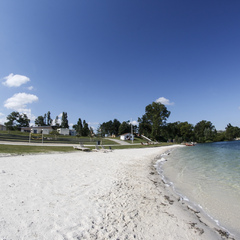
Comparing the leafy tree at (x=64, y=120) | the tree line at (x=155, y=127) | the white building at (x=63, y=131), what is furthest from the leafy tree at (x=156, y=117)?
the leafy tree at (x=64, y=120)

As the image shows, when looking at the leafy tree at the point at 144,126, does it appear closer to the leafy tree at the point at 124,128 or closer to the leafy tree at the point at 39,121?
the leafy tree at the point at 124,128

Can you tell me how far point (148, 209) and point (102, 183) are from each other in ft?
8.43

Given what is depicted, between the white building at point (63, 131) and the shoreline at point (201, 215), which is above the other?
the white building at point (63, 131)

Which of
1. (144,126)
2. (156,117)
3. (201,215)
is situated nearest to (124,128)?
(144,126)

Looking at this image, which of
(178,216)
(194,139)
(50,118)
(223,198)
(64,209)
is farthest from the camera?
(50,118)

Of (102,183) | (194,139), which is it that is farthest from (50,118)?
(102,183)

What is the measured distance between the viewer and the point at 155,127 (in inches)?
2694

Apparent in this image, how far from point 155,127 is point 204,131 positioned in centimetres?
4972

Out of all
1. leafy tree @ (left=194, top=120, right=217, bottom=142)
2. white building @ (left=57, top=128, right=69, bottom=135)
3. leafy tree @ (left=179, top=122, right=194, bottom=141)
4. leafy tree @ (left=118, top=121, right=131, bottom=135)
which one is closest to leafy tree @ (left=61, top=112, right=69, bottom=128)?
white building @ (left=57, top=128, right=69, bottom=135)

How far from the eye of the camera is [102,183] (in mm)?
6328

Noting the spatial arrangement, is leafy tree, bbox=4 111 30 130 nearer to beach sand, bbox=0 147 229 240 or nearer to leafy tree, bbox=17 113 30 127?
leafy tree, bbox=17 113 30 127

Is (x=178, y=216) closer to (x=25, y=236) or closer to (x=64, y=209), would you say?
(x=64, y=209)

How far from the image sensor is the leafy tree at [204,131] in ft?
306

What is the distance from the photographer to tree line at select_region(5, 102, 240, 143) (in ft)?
238
